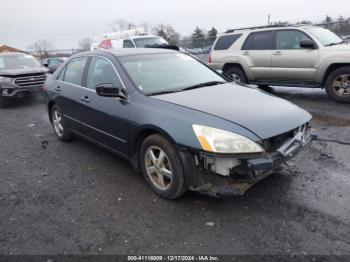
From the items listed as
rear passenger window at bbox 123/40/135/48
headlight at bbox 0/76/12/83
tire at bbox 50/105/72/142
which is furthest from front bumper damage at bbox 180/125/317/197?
rear passenger window at bbox 123/40/135/48

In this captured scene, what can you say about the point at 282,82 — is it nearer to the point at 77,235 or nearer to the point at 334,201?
the point at 334,201

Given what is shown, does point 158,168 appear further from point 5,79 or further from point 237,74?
point 5,79

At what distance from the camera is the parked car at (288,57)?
7.88 m

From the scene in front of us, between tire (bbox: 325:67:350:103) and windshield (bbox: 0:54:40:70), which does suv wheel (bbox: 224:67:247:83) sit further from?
windshield (bbox: 0:54:40:70)

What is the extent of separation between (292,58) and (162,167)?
20.2ft

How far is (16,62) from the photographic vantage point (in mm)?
11367

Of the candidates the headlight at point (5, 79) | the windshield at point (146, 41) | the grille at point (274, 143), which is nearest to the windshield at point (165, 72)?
the grille at point (274, 143)

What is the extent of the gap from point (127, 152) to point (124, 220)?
98 cm

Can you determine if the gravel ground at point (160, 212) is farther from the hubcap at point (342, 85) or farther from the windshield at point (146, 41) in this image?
the windshield at point (146, 41)

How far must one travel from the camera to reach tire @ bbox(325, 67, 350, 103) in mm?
7758

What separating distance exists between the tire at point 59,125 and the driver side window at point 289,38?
5919mm

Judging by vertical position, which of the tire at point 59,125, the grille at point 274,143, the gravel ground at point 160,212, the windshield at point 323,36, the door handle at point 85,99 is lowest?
the gravel ground at point 160,212

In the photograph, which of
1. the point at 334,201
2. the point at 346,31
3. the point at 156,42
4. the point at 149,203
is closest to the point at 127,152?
the point at 149,203

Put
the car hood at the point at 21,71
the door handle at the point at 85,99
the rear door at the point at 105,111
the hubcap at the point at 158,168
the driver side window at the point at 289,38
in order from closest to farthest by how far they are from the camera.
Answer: the hubcap at the point at 158,168
the rear door at the point at 105,111
the door handle at the point at 85,99
the driver side window at the point at 289,38
the car hood at the point at 21,71
